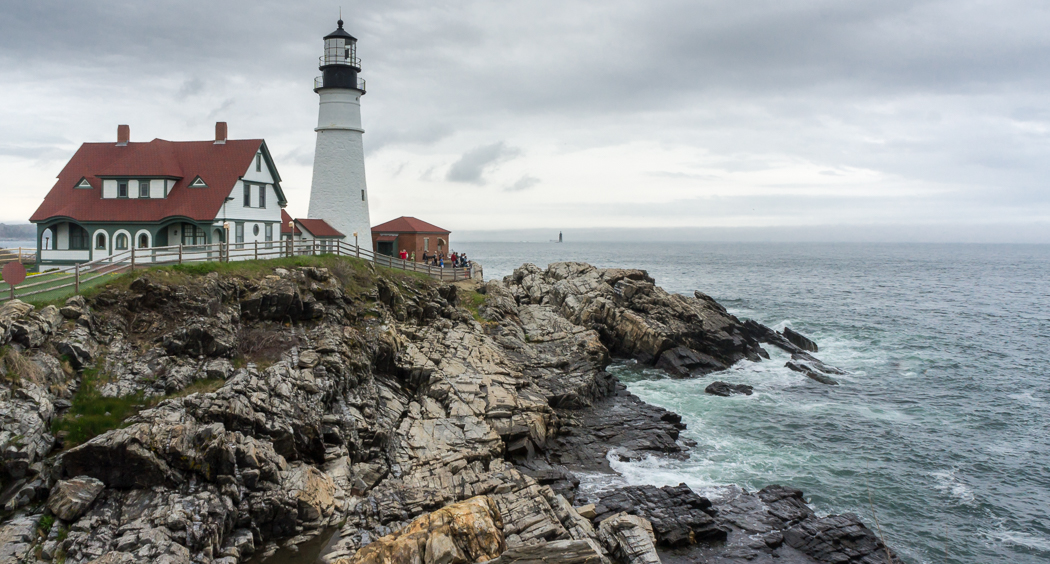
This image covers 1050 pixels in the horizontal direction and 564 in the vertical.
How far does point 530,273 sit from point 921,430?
28592 millimetres

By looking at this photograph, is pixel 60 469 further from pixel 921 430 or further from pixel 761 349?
pixel 761 349

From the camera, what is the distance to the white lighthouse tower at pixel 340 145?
36.7 metres

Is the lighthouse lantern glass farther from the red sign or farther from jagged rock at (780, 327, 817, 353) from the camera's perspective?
jagged rock at (780, 327, 817, 353)

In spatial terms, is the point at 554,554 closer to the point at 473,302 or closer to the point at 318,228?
the point at 473,302

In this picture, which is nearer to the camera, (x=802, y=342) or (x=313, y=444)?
(x=313, y=444)

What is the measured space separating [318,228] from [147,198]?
29.4 feet

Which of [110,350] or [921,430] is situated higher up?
[110,350]

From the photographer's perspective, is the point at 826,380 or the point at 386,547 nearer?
the point at 386,547

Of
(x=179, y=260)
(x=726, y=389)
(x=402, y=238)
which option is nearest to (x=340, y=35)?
(x=402, y=238)

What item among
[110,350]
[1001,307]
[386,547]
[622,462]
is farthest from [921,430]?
[1001,307]

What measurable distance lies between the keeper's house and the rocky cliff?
23.3ft

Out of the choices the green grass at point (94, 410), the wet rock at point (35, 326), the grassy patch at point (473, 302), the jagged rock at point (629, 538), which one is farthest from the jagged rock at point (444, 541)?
the grassy patch at point (473, 302)

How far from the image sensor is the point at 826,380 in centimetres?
3409

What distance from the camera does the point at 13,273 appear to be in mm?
17500
